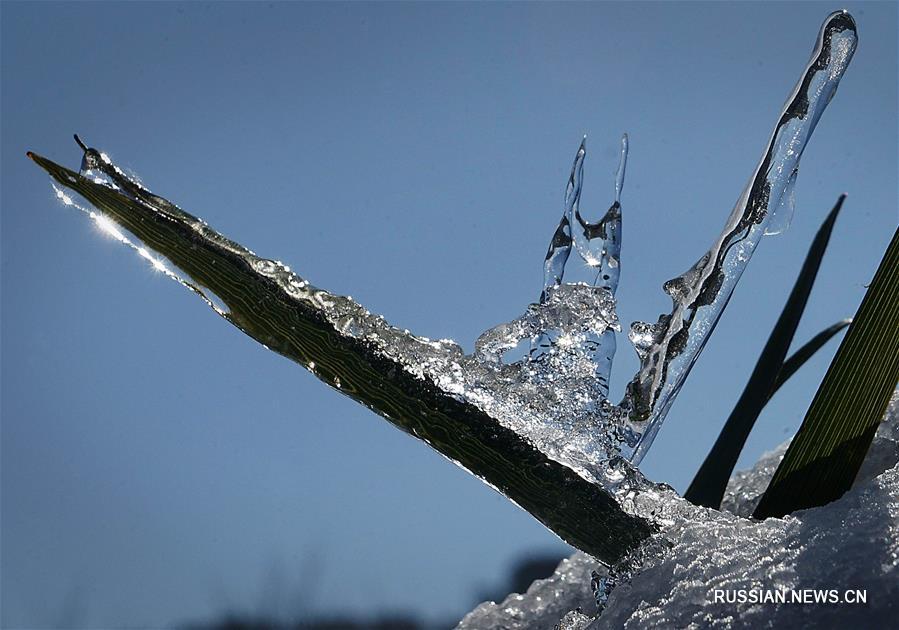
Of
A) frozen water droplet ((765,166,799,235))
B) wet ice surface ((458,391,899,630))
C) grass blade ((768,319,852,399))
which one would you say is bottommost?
wet ice surface ((458,391,899,630))

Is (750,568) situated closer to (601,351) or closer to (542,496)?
(542,496)

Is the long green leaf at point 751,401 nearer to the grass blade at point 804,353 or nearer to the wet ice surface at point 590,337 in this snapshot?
the grass blade at point 804,353

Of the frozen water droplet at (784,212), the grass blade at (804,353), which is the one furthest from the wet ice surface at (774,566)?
the grass blade at (804,353)

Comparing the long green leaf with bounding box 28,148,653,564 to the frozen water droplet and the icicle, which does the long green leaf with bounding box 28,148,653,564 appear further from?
the frozen water droplet

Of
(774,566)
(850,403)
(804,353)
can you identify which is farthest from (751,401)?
(774,566)

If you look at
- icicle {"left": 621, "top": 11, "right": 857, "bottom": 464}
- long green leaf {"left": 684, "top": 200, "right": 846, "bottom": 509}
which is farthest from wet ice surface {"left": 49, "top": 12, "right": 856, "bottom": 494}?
long green leaf {"left": 684, "top": 200, "right": 846, "bottom": 509}

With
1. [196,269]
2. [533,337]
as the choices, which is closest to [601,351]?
[533,337]
